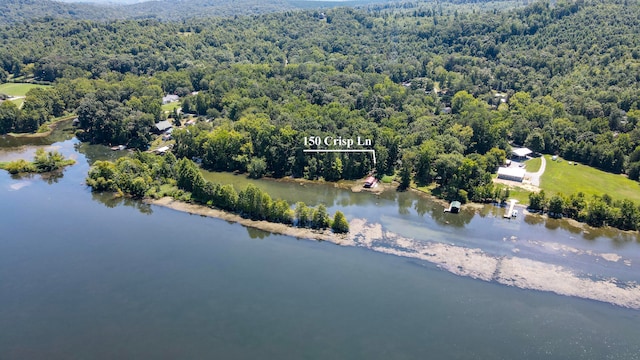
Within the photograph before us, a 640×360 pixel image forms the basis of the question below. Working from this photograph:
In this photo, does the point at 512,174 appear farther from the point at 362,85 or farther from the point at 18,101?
the point at 18,101

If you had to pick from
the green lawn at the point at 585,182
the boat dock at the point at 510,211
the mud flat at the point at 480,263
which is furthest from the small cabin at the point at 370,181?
the green lawn at the point at 585,182

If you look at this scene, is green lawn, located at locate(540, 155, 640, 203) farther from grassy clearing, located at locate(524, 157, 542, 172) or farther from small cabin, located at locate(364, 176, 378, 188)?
small cabin, located at locate(364, 176, 378, 188)

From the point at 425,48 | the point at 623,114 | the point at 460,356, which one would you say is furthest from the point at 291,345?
the point at 425,48

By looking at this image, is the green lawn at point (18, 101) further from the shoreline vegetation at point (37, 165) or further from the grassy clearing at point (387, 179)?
the grassy clearing at point (387, 179)

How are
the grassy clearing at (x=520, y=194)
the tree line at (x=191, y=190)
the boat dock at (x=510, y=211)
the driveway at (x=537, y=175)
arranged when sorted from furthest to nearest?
the driveway at (x=537, y=175) → the grassy clearing at (x=520, y=194) → the boat dock at (x=510, y=211) → the tree line at (x=191, y=190)

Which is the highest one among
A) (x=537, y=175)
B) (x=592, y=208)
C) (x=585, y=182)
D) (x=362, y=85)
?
(x=362, y=85)

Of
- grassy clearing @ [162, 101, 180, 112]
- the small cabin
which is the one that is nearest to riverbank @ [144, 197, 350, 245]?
the small cabin

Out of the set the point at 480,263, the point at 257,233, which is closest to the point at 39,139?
the point at 257,233

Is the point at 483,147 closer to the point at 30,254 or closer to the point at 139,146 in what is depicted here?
the point at 139,146
